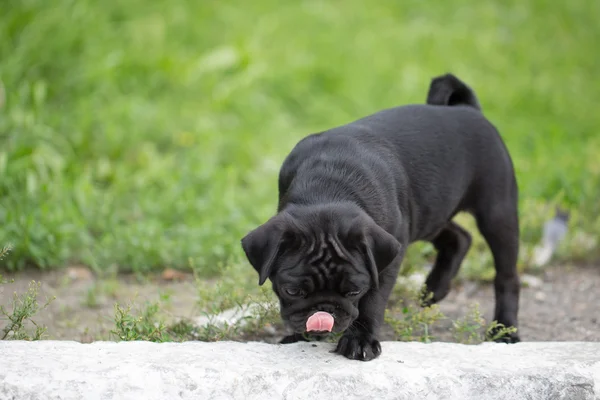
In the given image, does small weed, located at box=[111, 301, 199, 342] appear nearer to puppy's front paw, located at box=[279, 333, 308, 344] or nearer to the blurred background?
the blurred background

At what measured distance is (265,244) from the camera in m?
3.35

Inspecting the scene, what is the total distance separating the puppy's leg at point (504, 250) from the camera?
4.60 meters

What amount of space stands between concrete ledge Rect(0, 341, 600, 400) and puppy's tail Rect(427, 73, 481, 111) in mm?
1799

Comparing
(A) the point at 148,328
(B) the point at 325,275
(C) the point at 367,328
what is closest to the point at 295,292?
(B) the point at 325,275

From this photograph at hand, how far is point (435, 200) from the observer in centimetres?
429

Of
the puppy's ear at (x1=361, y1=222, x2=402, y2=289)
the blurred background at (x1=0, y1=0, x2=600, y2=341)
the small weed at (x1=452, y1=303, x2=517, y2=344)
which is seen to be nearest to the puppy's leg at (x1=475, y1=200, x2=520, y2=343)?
the small weed at (x1=452, y1=303, x2=517, y2=344)

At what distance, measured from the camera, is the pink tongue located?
3.26 metres

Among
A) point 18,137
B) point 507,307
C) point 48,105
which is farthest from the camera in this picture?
point 48,105

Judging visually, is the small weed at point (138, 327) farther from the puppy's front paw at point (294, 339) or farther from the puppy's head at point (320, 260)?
the puppy's head at point (320, 260)

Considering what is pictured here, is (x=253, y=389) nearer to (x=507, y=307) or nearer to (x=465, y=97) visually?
(x=507, y=307)

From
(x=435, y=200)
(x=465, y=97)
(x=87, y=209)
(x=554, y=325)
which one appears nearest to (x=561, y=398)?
(x=435, y=200)

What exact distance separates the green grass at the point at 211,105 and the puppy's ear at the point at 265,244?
1123mm

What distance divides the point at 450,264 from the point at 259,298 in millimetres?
1470

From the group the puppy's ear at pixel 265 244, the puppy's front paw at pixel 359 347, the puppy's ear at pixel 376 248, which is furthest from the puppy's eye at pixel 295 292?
the puppy's front paw at pixel 359 347
